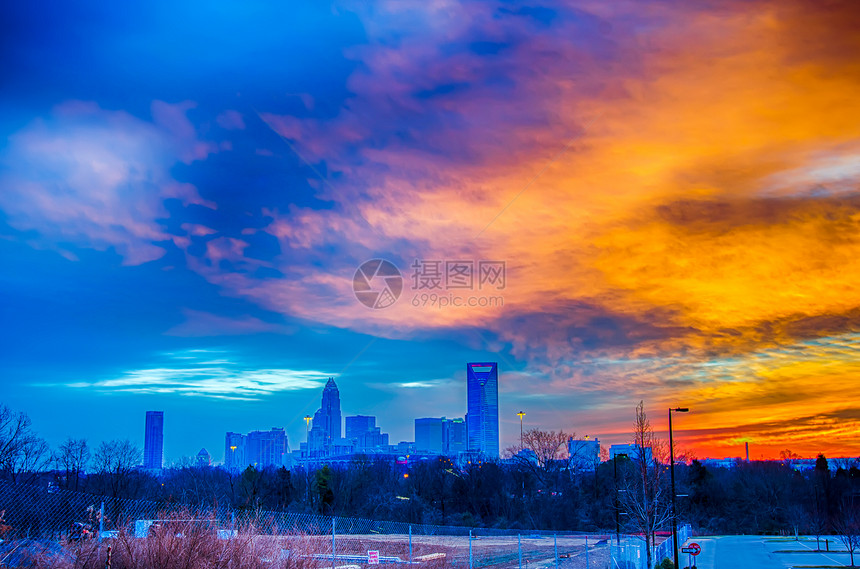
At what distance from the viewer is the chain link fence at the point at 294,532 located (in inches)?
523

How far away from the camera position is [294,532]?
15336 mm

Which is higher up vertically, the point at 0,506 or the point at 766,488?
→ the point at 0,506

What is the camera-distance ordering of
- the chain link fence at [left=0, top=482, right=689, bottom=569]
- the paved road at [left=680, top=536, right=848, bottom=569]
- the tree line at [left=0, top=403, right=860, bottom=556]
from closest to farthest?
the chain link fence at [left=0, top=482, right=689, bottom=569]
the paved road at [left=680, top=536, right=848, bottom=569]
the tree line at [left=0, top=403, right=860, bottom=556]

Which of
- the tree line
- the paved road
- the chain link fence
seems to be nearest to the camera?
the chain link fence

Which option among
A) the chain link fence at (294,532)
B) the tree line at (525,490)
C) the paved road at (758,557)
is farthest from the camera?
the tree line at (525,490)

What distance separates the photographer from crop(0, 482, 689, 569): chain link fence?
13.3m

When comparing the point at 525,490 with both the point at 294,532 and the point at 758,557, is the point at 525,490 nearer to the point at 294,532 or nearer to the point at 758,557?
the point at 758,557

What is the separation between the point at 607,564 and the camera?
115ft

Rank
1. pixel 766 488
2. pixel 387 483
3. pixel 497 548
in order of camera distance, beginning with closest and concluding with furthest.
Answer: pixel 497 548, pixel 387 483, pixel 766 488

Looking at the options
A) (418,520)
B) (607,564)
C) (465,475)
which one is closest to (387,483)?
(465,475)

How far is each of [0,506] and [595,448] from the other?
413 ft

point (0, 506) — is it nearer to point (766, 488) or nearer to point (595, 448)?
point (766, 488)

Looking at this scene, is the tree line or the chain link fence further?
the tree line

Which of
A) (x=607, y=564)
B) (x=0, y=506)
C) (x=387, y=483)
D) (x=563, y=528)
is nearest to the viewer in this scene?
(x=0, y=506)
